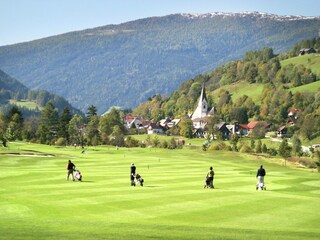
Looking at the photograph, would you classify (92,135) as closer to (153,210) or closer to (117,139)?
(117,139)

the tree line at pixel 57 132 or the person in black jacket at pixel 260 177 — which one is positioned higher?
the tree line at pixel 57 132

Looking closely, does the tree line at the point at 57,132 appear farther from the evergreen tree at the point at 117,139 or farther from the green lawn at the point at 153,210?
the green lawn at the point at 153,210

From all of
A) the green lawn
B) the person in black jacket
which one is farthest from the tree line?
the person in black jacket

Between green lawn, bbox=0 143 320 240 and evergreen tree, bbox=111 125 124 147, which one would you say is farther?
evergreen tree, bbox=111 125 124 147

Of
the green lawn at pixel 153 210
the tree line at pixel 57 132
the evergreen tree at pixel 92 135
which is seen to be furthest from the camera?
the evergreen tree at pixel 92 135

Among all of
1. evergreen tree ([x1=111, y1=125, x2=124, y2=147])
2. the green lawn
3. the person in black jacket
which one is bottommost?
the green lawn

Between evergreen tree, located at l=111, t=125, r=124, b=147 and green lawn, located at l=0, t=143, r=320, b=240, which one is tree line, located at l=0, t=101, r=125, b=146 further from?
green lawn, located at l=0, t=143, r=320, b=240

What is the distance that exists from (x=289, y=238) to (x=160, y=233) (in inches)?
221

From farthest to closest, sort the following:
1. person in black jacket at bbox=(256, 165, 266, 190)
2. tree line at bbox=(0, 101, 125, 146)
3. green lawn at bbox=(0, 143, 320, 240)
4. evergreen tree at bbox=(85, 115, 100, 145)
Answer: evergreen tree at bbox=(85, 115, 100, 145)
tree line at bbox=(0, 101, 125, 146)
person in black jacket at bbox=(256, 165, 266, 190)
green lawn at bbox=(0, 143, 320, 240)

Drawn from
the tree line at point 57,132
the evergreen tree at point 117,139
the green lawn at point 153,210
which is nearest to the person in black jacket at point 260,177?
the green lawn at point 153,210

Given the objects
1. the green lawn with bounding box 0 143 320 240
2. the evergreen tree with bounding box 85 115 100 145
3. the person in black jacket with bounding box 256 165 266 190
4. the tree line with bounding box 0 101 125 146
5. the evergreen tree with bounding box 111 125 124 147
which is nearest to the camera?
the green lawn with bounding box 0 143 320 240

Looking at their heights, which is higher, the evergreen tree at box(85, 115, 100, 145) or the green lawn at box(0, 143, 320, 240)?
the evergreen tree at box(85, 115, 100, 145)

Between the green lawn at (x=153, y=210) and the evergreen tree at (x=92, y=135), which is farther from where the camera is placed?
the evergreen tree at (x=92, y=135)

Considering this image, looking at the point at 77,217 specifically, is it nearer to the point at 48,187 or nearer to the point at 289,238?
the point at 289,238
